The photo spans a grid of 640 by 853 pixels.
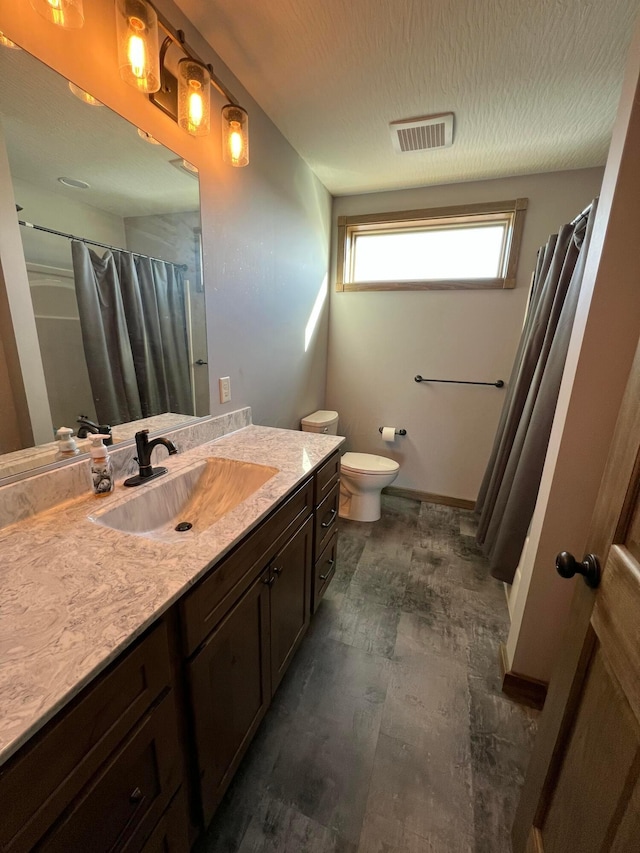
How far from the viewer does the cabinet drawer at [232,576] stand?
Answer: 755 millimetres

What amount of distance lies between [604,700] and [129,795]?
878mm

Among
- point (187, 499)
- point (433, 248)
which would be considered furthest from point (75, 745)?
point (433, 248)

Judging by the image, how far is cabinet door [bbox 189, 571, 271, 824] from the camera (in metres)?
0.83

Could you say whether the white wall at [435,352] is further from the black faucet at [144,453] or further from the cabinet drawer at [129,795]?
the cabinet drawer at [129,795]

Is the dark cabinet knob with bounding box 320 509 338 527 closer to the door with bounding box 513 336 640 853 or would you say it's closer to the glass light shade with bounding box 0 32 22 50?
the door with bounding box 513 336 640 853

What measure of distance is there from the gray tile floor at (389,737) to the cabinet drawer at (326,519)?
442 millimetres

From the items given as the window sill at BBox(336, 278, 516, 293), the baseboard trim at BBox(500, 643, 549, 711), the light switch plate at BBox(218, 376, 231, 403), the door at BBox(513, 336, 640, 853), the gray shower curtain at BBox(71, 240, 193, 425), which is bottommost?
the baseboard trim at BBox(500, 643, 549, 711)

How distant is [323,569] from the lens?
1.66 meters

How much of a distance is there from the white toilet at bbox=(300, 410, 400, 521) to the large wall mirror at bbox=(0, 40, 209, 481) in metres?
1.26

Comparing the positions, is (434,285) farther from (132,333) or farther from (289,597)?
(289,597)

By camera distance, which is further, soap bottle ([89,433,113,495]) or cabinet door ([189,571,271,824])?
soap bottle ([89,433,113,495])

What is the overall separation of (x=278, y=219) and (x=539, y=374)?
1.62m

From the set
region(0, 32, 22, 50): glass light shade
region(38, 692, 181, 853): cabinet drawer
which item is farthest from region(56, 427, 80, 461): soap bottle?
region(0, 32, 22, 50): glass light shade

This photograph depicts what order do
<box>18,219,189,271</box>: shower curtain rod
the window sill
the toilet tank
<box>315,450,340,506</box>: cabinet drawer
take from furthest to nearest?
the toilet tank, the window sill, <box>315,450,340,506</box>: cabinet drawer, <box>18,219,189,271</box>: shower curtain rod
